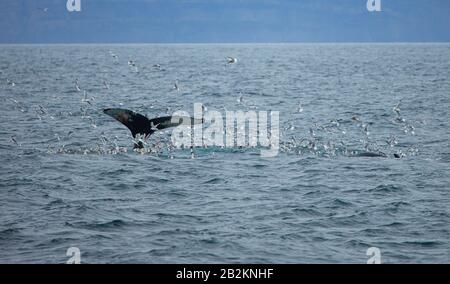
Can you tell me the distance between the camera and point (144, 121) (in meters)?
23.2

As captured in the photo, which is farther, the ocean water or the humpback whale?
the humpback whale

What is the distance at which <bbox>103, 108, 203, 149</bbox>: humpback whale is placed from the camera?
21500 mm

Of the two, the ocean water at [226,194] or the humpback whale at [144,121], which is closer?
the ocean water at [226,194]

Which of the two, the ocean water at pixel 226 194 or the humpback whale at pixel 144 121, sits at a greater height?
the humpback whale at pixel 144 121

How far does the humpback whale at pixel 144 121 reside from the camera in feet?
70.5

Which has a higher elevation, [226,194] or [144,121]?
[144,121]

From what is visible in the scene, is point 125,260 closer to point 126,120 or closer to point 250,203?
point 250,203

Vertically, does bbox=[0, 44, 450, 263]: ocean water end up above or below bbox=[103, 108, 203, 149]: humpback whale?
below

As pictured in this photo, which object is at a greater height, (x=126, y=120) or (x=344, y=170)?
(x=126, y=120)

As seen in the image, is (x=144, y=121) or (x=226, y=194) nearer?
(x=226, y=194)

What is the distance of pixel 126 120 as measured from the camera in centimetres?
2273
